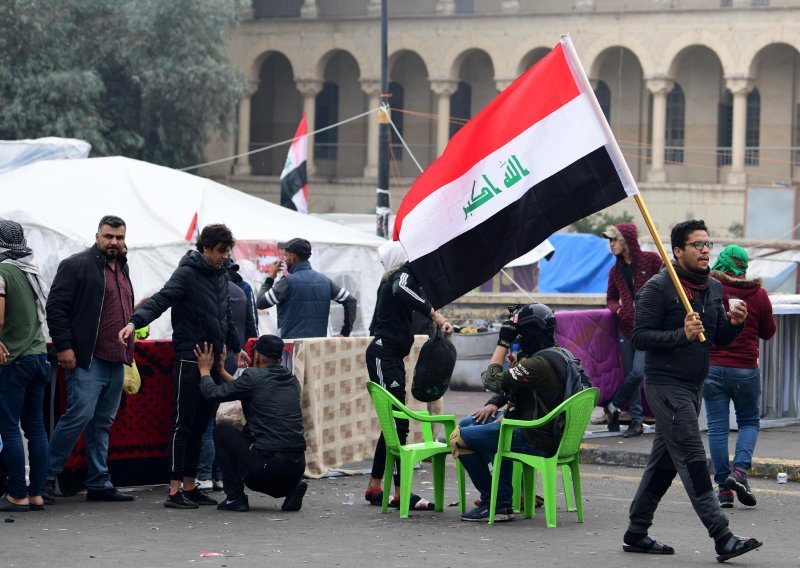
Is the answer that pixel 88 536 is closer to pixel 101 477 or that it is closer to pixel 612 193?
pixel 101 477

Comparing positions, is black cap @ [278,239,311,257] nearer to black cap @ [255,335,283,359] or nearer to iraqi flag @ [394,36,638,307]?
black cap @ [255,335,283,359]

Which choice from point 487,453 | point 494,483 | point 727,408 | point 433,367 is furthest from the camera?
point 727,408

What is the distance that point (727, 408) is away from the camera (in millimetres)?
9805

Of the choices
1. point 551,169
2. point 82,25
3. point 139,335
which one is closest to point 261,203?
point 139,335

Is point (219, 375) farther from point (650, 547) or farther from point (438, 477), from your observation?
point (650, 547)

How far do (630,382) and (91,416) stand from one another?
15.9 feet

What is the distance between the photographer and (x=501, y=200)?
8562mm

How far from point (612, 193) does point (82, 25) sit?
32473 millimetres

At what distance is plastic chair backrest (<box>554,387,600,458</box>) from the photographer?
8469mm

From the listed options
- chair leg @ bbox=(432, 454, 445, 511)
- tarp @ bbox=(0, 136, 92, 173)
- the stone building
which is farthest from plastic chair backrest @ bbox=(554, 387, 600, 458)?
the stone building

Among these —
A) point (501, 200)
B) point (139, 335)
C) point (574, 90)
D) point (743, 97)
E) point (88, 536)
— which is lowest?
point (88, 536)

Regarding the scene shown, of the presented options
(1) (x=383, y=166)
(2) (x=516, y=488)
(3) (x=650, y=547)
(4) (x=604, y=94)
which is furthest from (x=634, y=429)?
(4) (x=604, y=94)

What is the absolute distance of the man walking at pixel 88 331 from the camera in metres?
9.25

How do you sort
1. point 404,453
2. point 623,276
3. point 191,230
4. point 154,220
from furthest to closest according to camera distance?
point 154,220 < point 191,230 < point 623,276 < point 404,453
